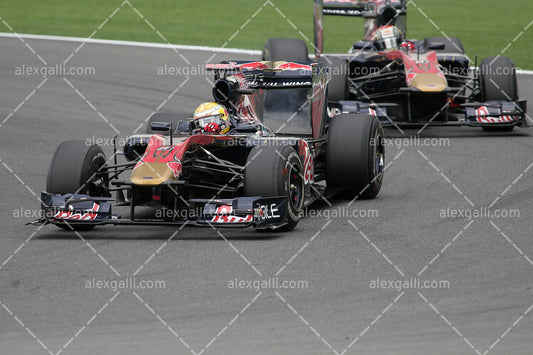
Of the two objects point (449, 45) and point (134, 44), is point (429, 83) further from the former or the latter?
point (134, 44)

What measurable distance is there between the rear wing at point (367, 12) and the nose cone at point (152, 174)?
849cm

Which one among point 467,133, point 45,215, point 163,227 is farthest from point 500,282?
point 467,133

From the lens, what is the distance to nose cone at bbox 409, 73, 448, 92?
48.7 feet

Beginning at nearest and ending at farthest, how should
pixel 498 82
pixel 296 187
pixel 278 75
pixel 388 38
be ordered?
pixel 296 187 → pixel 278 75 → pixel 498 82 → pixel 388 38

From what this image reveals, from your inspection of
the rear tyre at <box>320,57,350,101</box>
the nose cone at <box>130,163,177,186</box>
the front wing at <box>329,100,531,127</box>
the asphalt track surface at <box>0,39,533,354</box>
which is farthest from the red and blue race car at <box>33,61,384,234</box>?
the rear tyre at <box>320,57,350,101</box>

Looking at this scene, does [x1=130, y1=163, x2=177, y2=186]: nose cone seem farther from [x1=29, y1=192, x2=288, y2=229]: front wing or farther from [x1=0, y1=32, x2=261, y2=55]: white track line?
[x1=0, y1=32, x2=261, y2=55]: white track line

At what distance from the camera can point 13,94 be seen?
18.7 meters

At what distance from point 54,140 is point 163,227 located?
19.1 ft

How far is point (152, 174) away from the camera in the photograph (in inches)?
348

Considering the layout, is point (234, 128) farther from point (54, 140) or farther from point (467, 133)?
point (467, 133)

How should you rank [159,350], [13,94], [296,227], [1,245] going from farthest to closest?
[13,94], [296,227], [1,245], [159,350]

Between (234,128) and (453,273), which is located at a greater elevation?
(234,128)

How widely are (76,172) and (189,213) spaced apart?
111cm

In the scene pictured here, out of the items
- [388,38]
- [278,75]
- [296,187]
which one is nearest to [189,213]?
[296,187]
